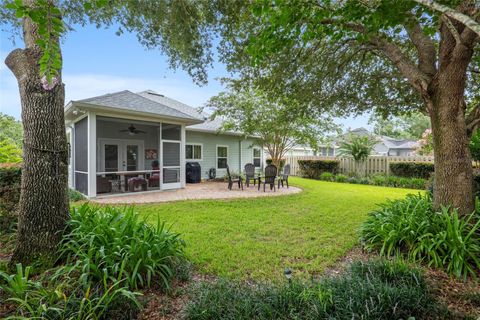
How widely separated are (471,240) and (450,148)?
129 centimetres

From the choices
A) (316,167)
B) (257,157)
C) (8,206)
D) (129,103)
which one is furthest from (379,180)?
(8,206)

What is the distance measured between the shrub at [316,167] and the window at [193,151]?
7.35 m

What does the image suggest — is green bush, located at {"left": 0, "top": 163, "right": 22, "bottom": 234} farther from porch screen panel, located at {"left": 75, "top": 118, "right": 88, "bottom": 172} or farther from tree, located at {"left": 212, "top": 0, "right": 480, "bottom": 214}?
porch screen panel, located at {"left": 75, "top": 118, "right": 88, "bottom": 172}

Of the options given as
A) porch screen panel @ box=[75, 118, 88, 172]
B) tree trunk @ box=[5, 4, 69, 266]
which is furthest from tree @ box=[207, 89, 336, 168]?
tree trunk @ box=[5, 4, 69, 266]

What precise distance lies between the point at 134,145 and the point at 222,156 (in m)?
5.25

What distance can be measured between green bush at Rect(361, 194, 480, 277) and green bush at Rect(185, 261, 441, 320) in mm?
830

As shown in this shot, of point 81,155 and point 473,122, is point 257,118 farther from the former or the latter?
point 473,122

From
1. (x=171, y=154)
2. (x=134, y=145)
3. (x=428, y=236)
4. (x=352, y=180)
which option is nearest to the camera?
(x=428, y=236)

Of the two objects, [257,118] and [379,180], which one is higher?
[257,118]

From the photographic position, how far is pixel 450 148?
3576 millimetres

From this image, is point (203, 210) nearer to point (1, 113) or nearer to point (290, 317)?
point (290, 317)

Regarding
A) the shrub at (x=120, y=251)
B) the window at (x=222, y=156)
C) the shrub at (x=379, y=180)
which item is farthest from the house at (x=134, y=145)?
the shrub at (x=379, y=180)

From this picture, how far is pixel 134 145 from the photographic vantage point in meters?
12.9

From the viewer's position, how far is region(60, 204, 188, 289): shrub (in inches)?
99.0
